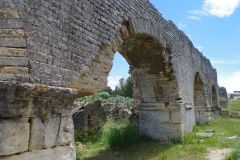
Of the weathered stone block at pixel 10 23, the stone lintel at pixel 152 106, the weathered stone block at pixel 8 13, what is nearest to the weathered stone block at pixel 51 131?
the weathered stone block at pixel 10 23

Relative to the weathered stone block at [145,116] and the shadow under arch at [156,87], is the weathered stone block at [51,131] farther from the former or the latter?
the weathered stone block at [145,116]

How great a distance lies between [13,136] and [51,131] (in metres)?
0.56

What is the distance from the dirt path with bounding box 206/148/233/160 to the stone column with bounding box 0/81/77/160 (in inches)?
172

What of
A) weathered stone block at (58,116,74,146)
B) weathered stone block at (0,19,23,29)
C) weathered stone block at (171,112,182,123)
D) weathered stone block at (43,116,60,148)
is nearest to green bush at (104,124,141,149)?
weathered stone block at (171,112,182,123)

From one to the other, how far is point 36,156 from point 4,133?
56 centimetres

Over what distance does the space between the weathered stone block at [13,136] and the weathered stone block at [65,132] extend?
0.56 metres

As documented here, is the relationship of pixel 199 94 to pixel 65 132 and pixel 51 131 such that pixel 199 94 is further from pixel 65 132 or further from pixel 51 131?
pixel 51 131

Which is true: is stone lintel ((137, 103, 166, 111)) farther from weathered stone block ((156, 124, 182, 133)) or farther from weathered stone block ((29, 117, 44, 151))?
weathered stone block ((29, 117, 44, 151))

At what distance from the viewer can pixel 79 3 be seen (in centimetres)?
403

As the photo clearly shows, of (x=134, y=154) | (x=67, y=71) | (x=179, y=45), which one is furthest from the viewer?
(x=179, y=45)

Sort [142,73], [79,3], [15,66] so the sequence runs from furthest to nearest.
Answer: [142,73]
[79,3]
[15,66]

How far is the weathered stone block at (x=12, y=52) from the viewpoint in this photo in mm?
2875

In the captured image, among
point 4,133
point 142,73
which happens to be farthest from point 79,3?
point 142,73

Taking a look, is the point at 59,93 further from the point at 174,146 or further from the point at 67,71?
the point at 174,146
